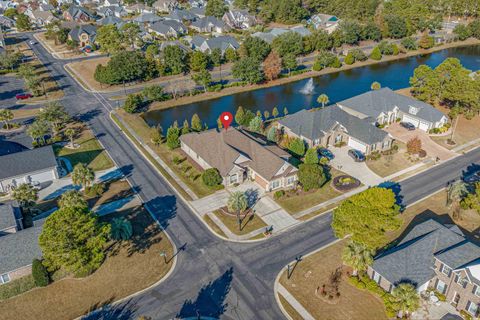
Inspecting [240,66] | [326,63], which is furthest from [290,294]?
[326,63]

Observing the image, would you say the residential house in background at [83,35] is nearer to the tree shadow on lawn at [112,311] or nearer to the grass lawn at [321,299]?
the tree shadow on lawn at [112,311]

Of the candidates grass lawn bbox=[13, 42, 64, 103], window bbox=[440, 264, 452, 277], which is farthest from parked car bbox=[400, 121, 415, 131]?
grass lawn bbox=[13, 42, 64, 103]

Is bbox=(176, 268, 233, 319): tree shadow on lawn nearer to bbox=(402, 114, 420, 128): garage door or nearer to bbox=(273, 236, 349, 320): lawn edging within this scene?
bbox=(273, 236, 349, 320): lawn edging

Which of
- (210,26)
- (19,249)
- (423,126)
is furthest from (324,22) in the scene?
(19,249)

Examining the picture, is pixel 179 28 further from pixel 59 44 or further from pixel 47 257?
pixel 47 257

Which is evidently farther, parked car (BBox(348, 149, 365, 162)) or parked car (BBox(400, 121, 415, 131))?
parked car (BBox(400, 121, 415, 131))
